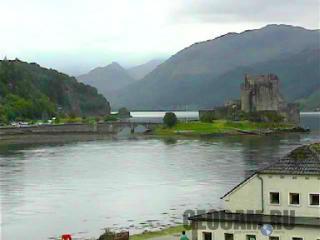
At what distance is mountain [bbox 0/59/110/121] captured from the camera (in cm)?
14100

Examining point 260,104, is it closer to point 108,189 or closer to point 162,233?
point 108,189

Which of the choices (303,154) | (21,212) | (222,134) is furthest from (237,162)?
(222,134)

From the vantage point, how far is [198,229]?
18.1 m

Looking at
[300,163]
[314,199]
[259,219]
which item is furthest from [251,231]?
[300,163]

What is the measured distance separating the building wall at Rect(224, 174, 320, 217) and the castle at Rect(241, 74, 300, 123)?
129 metres

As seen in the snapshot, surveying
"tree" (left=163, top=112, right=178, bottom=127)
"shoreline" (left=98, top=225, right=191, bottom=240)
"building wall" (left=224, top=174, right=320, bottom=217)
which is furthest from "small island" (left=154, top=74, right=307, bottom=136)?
"building wall" (left=224, top=174, right=320, bottom=217)

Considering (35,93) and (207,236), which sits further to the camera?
(35,93)

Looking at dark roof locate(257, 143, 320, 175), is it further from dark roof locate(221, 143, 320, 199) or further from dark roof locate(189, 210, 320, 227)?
dark roof locate(189, 210, 320, 227)

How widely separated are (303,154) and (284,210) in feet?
4.94

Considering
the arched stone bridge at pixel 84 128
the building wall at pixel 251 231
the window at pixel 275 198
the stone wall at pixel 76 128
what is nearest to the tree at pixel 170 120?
the arched stone bridge at pixel 84 128

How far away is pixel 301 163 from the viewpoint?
17688mm

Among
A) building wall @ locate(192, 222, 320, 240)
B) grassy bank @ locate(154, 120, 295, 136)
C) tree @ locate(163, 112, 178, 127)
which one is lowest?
grassy bank @ locate(154, 120, 295, 136)

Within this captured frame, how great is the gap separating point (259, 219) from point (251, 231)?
37 cm

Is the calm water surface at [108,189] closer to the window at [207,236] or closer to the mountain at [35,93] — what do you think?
the window at [207,236]
